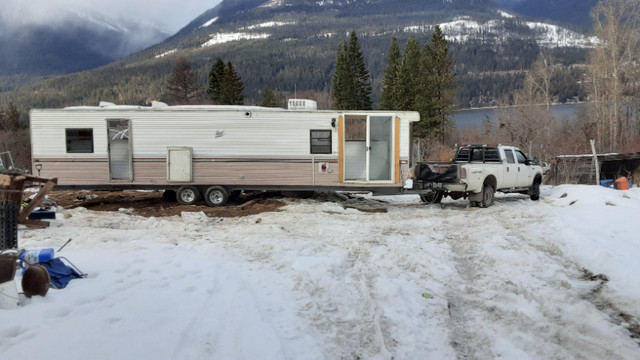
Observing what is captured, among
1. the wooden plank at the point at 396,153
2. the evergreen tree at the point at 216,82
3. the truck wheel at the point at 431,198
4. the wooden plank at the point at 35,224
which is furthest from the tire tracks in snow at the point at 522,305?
the evergreen tree at the point at 216,82

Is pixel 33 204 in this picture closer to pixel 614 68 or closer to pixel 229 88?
pixel 614 68

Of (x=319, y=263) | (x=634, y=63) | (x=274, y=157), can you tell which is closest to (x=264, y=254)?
(x=319, y=263)

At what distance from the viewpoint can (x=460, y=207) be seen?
12867 millimetres

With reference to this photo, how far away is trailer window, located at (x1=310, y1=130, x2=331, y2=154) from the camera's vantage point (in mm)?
12555

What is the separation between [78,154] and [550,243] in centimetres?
1188

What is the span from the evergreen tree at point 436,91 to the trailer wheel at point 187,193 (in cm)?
3325

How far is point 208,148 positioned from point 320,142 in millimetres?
3155

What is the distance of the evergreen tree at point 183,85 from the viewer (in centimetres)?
6353

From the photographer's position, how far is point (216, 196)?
1286 cm

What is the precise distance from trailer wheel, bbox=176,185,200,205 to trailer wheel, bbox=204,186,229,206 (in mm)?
286

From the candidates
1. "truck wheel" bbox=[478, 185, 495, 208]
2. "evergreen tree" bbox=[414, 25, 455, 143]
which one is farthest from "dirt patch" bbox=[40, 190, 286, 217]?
"evergreen tree" bbox=[414, 25, 455, 143]

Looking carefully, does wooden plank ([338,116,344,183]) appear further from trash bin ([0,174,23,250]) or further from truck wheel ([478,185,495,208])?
trash bin ([0,174,23,250])

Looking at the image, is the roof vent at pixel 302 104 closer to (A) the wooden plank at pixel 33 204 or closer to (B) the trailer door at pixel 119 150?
(B) the trailer door at pixel 119 150

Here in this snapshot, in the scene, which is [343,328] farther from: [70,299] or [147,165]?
[147,165]
